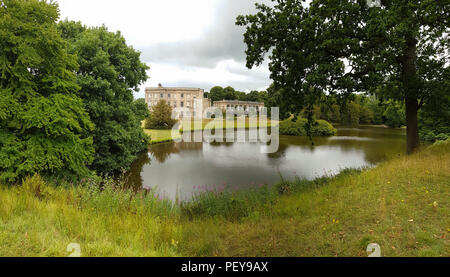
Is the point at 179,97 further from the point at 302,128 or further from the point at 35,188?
the point at 35,188

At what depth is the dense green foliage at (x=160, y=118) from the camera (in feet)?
146

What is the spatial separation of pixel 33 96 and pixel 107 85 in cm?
451

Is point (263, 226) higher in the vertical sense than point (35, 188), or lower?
lower

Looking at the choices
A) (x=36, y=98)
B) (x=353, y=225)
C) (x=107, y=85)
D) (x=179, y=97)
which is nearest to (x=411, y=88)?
(x=353, y=225)

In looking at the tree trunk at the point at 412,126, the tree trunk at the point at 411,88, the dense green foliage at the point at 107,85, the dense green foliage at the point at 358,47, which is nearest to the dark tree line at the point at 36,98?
the dense green foliage at the point at 107,85

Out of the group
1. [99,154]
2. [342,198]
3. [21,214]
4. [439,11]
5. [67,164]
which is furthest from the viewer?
[99,154]

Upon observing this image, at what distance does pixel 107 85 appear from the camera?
11266mm

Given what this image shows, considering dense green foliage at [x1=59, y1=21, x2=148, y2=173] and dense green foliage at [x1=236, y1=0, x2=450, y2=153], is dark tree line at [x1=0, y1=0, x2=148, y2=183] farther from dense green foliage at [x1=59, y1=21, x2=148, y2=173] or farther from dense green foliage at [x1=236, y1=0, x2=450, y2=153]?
dense green foliage at [x1=236, y1=0, x2=450, y2=153]

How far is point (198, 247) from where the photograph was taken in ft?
13.5

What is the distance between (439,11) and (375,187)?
7287mm

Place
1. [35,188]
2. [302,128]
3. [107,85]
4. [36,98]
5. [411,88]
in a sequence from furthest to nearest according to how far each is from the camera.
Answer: [302,128]
[107,85]
[411,88]
[36,98]
[35,188]

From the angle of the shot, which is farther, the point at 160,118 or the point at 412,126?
the point at 160,118
